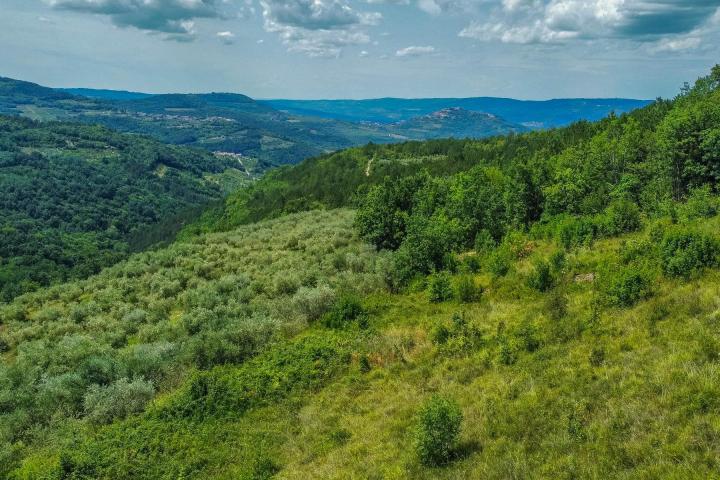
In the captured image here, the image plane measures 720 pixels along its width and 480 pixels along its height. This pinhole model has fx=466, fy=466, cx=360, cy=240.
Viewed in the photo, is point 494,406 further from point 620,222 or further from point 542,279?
point 620,222

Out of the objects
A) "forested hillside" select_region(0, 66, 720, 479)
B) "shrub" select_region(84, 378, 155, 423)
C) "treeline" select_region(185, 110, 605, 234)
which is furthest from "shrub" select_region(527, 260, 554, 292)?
"treeline" select_region(185, 110, 605, 234)

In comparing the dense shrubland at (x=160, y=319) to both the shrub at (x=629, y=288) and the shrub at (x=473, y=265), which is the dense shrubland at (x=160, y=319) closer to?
the shrub at (x=473, y=265)

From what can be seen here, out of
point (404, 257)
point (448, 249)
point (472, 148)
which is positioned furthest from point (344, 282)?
point (472, 148)

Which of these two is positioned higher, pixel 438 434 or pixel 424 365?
pixel 438 434

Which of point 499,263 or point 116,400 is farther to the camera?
point 499,263

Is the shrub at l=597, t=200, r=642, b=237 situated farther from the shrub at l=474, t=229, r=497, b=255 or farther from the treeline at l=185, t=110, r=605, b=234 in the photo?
the treeline at l=185, t=110, r=605, b=234

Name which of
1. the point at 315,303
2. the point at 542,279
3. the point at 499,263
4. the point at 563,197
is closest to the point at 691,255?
the point at 542,279

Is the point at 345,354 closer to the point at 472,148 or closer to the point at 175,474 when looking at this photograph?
the point at 175,474
